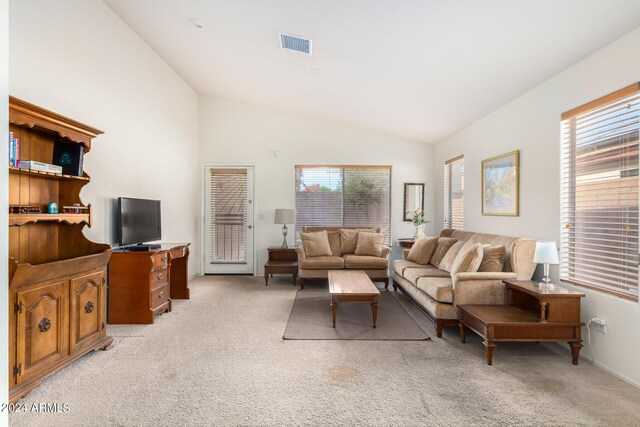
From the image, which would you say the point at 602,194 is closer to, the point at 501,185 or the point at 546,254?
the point at 546,254

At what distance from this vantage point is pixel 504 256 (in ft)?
12.0

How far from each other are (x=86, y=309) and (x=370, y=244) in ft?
13.5

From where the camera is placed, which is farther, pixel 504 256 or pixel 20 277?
pixel 504 256

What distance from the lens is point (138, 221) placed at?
4227 mm

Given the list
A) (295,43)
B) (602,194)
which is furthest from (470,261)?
(295,43)

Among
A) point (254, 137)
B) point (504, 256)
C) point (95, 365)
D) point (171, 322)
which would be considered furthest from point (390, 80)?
point (95, 365)

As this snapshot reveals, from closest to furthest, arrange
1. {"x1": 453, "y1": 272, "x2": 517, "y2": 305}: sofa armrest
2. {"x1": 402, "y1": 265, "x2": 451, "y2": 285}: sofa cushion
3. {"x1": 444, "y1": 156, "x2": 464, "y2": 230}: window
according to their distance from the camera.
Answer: {"x1": 453, "y1": 272, "x2": 517, "y2": 305}: sofa armrest, {"x1": 402, "y1": 265, "x2": 451, "y2": 285}: sofa cushion, {"x1": 444, "y1": 156, "x2": 464, "y2": 230}: window

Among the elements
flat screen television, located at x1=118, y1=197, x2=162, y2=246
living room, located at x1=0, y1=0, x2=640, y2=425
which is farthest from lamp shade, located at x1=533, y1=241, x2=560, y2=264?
flat screen television, located at x1=118, y1=197, x2=162, y2=246

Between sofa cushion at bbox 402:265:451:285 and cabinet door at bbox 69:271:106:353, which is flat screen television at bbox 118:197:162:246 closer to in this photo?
cabinet door at bbox 69:271:106:353

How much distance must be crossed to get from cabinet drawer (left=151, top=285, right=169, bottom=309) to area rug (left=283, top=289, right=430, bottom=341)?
5.04 ft

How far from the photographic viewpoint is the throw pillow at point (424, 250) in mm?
5043

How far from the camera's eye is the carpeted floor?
2062mm

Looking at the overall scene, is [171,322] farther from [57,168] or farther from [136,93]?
[136,93]

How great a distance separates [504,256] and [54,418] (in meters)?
3.92
